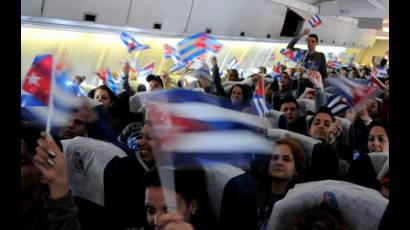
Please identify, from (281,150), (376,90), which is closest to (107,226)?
(281,150)

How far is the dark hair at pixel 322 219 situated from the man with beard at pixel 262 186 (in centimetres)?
31

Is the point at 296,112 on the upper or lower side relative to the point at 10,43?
lower

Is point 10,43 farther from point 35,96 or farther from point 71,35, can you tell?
point 71,35

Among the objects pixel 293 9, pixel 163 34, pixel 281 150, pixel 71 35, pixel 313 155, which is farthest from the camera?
pixel 293 9

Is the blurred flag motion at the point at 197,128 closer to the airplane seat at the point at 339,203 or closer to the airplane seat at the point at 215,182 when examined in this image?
the airplane seat at the point at 215,182

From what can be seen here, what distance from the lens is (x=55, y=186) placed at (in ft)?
6.21

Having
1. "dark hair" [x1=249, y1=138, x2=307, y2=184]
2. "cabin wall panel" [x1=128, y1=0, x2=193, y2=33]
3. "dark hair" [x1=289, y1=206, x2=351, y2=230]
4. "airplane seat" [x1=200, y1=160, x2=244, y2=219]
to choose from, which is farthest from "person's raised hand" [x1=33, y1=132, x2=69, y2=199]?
"cabin wall panel" [x1=128, y1=0, x2=193, y2=33]

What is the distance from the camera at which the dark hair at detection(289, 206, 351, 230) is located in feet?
7.22

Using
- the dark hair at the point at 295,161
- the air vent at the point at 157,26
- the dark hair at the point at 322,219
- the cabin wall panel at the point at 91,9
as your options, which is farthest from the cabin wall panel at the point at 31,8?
the dark hair at the point at 322,219

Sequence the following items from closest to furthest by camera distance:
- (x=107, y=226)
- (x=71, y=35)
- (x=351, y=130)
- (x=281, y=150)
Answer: (x=107, y=226) < (x=281, y=150) < (x=351, y=130) < (x=71, y=35)

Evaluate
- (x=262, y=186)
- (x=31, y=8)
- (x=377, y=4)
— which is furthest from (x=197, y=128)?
(x=377, y=4)

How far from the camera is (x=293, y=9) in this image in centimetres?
1705

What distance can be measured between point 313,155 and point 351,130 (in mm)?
1517

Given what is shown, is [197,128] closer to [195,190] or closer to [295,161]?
[195,190]
